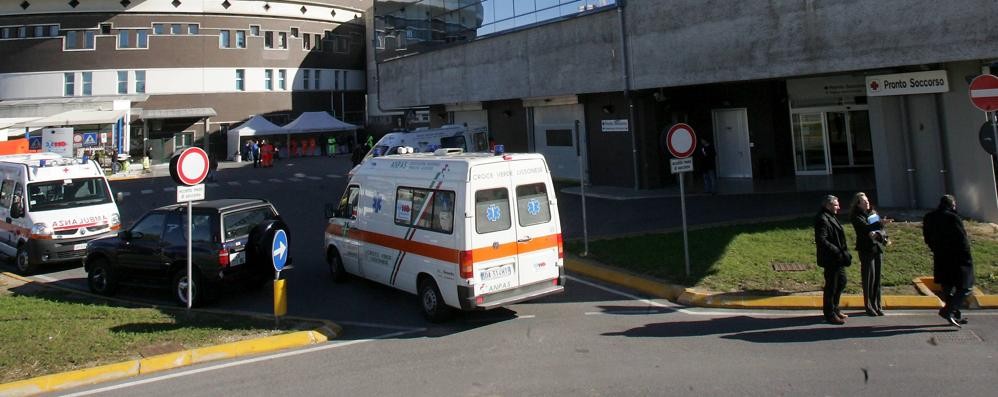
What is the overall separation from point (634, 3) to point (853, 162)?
31.5ft

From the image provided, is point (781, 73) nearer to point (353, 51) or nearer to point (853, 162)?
point (853, 162)

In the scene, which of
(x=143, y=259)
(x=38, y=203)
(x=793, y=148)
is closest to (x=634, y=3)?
(x=793, y=148)

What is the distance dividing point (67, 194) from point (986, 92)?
Answer: 17.7 m

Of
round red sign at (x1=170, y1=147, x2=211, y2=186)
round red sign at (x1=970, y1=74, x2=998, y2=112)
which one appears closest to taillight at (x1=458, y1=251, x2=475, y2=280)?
round red sign at (x1=170, y1=147, x2=211, y2=186)

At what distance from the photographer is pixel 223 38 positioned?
50000 millimetres

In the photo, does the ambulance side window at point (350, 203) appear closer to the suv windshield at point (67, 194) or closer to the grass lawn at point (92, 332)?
the grass lawn at point (92, 332)

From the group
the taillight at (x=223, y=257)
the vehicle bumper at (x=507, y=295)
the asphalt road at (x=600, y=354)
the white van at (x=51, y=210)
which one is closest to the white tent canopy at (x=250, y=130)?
the white van at (x=51, y=210)

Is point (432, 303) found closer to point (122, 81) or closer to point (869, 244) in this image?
point (869, 244)

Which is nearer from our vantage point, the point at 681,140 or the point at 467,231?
the point at 467,231

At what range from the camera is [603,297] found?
10.4m

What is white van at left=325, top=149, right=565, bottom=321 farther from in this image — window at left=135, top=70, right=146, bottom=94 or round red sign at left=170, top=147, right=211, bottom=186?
window at left=135, top=70, right=146, bottom=94

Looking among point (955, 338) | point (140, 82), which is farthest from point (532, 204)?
point (140, 82)

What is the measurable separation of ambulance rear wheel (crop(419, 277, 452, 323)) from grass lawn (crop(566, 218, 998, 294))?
13.1 feet

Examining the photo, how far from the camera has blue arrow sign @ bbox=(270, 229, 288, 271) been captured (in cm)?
899
